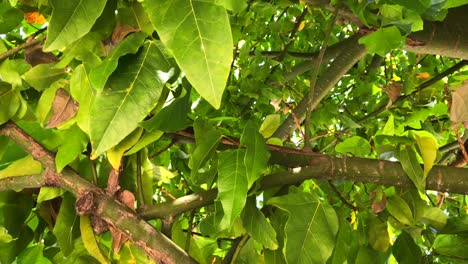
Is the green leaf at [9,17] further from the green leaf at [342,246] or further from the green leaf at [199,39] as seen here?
the green leaf at [342,246]

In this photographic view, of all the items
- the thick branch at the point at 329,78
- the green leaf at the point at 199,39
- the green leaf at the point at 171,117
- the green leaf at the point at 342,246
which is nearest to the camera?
the green leaf at the point at 199,39

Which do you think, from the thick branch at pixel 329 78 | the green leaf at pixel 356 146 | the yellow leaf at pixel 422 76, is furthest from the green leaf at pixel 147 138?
the yellow leaf at pixel 422 76

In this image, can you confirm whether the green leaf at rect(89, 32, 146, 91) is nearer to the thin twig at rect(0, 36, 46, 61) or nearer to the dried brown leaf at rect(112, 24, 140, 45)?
the dried brown leaf at rect(112, 24, 140, 45)

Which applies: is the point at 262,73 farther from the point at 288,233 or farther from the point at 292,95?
the point at 288,233

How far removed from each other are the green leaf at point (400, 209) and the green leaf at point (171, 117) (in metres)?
0.26

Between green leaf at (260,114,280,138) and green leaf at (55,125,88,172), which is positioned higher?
green leaf at (55,125,88,172)

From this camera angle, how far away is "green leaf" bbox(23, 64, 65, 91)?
18.6 inches

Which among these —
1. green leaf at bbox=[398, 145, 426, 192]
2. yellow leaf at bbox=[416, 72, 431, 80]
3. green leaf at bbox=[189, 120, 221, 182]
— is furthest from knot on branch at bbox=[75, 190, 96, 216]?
yellow leaf at bbox=[416, 72, 431, 80]

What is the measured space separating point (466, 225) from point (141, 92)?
1.26ft

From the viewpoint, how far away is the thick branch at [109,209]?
44cm

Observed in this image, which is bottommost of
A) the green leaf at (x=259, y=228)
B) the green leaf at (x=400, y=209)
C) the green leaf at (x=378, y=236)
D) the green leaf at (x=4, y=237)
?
the green leaf at (x=4, y=237)

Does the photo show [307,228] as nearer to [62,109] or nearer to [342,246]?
[342,246]

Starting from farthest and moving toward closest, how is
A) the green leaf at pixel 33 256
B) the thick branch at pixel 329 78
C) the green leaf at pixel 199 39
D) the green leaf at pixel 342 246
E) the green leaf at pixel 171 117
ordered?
the thick branch at pixel 329 78
the green leaf at pixel 33 256
the green leaf at pixel 342 246
the green leaf at pixel 171 117
the green leaf at pixel 199 39

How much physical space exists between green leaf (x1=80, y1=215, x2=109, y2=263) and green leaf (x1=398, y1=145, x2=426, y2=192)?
13.0 inches
